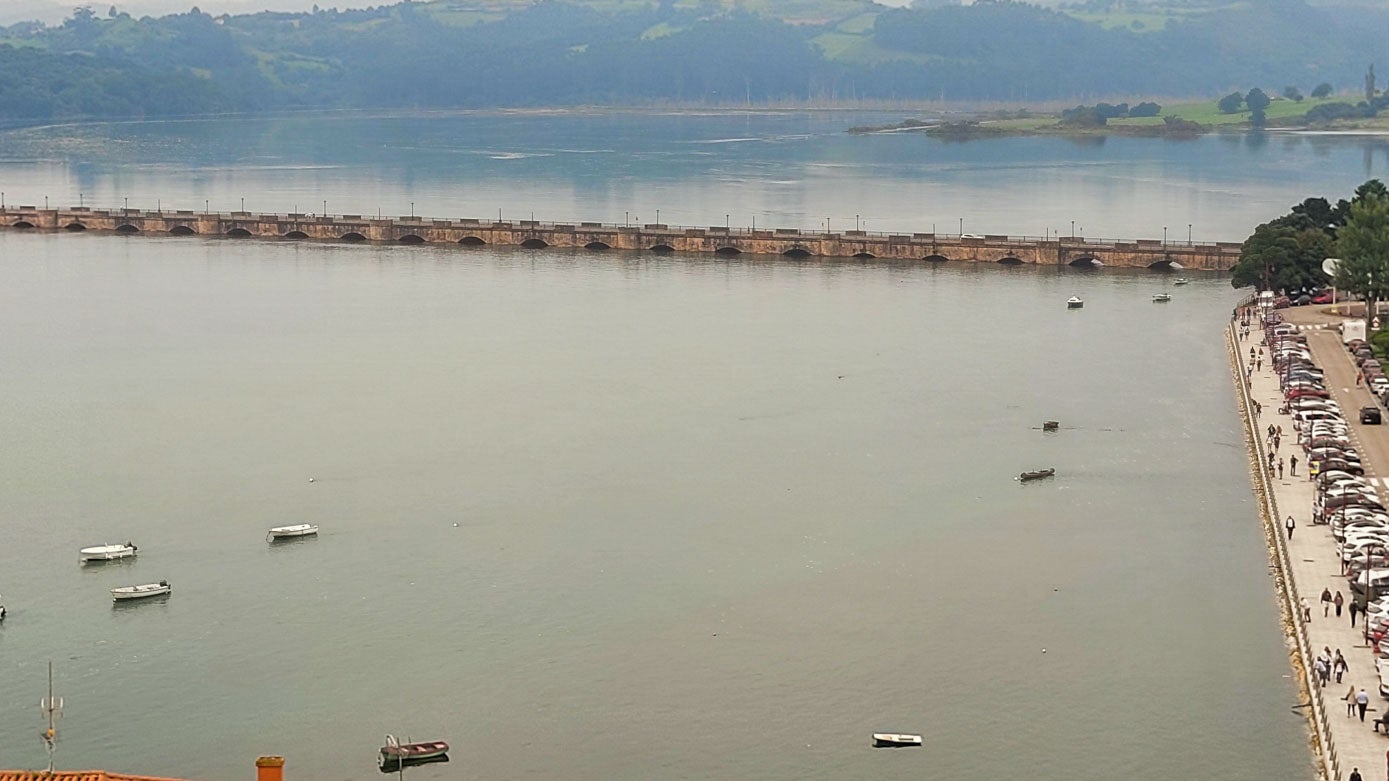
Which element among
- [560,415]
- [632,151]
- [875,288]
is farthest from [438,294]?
[632,151]

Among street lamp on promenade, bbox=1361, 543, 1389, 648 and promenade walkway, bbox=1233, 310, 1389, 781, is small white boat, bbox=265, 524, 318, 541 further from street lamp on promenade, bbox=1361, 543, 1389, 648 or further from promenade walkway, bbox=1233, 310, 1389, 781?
street lamp on promenade, bbox=1361, 543, 1389, 648

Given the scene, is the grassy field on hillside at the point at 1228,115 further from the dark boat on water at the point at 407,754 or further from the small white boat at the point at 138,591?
the dark boat on water at the point at 407,754

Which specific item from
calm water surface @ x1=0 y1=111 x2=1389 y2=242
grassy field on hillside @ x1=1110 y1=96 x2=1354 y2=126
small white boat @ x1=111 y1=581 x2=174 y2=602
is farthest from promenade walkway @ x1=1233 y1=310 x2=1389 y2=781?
grassy field on hillside @ x1=1110 y1=96 x2=1354 y2=126

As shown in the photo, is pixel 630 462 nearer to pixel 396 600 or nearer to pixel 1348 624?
pixel 396 600

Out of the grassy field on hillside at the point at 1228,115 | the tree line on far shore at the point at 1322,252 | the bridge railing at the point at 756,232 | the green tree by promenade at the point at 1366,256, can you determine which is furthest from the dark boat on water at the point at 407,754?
the grassy field on hillside at the point at 1228,115

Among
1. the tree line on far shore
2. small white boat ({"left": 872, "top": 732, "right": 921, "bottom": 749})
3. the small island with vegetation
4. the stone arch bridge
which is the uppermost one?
the small island with vegetation

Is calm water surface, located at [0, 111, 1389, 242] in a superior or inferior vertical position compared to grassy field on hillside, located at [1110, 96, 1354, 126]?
inferior

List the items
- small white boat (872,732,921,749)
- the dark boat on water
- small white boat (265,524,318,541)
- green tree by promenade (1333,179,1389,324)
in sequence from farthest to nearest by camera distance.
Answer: green tree by promenade (1333,179,1389,324), small white boat (265,524,318,541), small white boat (872,732,921,749), the dark boat on water

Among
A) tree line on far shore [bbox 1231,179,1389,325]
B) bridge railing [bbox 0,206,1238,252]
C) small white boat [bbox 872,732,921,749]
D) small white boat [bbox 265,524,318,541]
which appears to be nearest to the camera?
small white boat [bbox 872,732,921,749]
